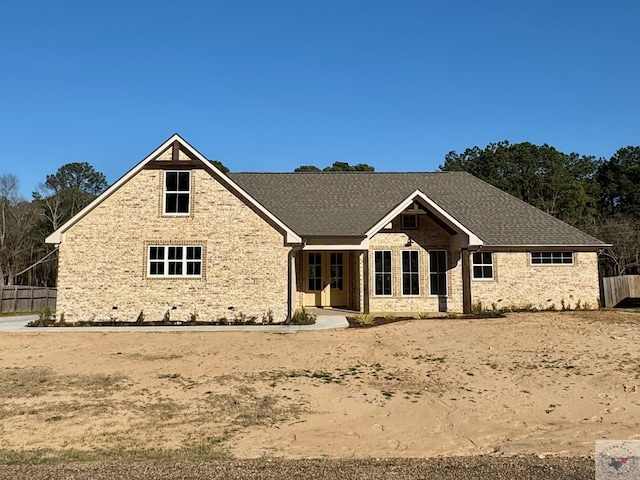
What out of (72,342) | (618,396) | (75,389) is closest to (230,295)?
(72,342)

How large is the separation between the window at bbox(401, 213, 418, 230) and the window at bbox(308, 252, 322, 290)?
13.3ft

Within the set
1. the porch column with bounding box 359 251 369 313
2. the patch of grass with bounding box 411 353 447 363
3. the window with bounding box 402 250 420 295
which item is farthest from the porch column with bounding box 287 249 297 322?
the patch of grass with bounding box 411 353 447 363

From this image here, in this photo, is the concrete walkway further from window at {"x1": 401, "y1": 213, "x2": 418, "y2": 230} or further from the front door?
window at {"x1": 401, "y1": 213, "x2": 418, "y2": 230}

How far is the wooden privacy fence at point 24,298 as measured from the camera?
2650 centimetres

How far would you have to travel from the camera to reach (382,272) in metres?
20.6

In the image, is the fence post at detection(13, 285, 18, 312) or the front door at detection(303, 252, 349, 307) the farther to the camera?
the fence post at detection(13, 285, 18, 312)

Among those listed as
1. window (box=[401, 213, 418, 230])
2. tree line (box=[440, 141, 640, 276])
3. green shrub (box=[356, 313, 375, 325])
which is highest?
tree line (box=[440, 141, 640, 276])

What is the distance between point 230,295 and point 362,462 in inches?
511

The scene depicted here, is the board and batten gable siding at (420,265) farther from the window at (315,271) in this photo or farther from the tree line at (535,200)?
the tree line at (535,200)

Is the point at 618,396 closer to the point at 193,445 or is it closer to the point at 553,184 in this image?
the point at 193,445

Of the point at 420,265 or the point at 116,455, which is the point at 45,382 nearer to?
the point at 116,455

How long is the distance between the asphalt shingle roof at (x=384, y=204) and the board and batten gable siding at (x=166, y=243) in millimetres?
2795

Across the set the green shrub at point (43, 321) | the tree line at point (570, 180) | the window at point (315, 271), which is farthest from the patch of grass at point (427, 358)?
the tree line at point (570, 180)

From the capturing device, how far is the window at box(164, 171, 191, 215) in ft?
59.9
